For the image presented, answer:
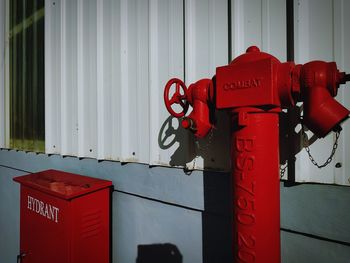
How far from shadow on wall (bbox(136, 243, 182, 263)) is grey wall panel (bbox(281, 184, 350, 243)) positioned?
2.39ft

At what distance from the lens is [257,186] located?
38.1 inches

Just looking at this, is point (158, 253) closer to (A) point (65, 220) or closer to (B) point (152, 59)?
(A) point (65, 220)

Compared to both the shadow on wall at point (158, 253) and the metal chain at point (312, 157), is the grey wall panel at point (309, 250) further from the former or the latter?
the shadow on wall at point (158, 253)

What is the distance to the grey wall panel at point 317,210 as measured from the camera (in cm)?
101

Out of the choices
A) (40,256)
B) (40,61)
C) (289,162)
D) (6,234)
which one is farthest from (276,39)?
(6,234)

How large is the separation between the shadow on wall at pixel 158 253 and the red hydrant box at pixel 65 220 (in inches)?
11.2

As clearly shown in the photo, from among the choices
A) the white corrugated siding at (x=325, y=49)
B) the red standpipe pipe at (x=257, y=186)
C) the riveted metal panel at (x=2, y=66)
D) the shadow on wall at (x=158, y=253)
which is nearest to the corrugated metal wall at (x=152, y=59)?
the white corrugated siding at (x=325, y=49)

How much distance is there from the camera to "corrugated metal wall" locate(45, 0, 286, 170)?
1.36 metres

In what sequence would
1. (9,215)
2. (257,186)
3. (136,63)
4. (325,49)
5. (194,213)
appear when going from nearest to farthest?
(257,186) < (325,49) < (194,213) < (136,63) < (9,215)

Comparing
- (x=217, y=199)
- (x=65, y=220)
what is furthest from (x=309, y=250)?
(x=65, y=220)

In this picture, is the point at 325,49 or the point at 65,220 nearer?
the point at 325,49

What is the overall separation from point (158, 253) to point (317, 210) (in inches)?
41.2

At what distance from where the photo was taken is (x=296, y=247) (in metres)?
1.14

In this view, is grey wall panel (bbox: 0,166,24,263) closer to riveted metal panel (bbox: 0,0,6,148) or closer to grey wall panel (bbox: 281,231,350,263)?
riveted metal panel (bbox: 0,0,6,148)
